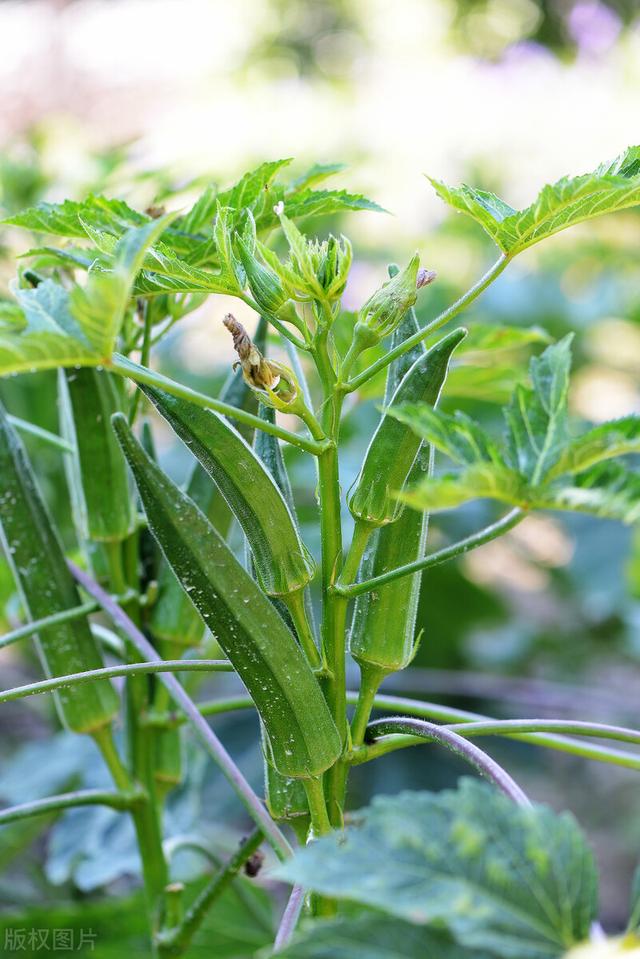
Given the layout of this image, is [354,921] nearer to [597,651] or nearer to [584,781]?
[584,781]

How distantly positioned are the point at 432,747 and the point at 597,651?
65 cm

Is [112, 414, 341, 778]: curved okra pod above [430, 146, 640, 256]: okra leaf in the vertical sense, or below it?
below

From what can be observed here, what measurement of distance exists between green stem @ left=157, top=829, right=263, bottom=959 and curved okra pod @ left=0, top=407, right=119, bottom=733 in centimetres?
14

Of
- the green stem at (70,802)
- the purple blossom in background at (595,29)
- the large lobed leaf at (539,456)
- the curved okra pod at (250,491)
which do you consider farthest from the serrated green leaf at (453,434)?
the purple blossom in background at (595,29)

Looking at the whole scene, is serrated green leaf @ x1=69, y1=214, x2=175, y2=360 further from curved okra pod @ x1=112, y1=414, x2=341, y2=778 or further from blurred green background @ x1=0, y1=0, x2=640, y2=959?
blurred green background @ x1=0, y1=0, x2=640, y2=959

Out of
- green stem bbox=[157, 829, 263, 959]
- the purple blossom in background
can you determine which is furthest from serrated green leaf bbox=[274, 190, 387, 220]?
the purple blossom in background

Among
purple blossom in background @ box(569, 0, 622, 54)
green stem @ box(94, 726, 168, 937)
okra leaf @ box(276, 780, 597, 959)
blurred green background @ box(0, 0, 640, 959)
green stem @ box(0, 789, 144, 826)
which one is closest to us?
okra leaf @ box(276, 780, 597, 959)

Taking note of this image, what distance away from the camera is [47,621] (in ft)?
1.94

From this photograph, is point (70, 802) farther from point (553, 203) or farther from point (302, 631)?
point (553, 203)

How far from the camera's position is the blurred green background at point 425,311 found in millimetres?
1179

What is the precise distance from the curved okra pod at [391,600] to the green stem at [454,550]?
0.05 meters

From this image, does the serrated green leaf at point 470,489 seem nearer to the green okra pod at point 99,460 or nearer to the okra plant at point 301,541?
the okra plant at point 301,541

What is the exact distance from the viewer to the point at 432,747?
5.63ft

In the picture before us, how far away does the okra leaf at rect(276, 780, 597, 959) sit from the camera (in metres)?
0.34
